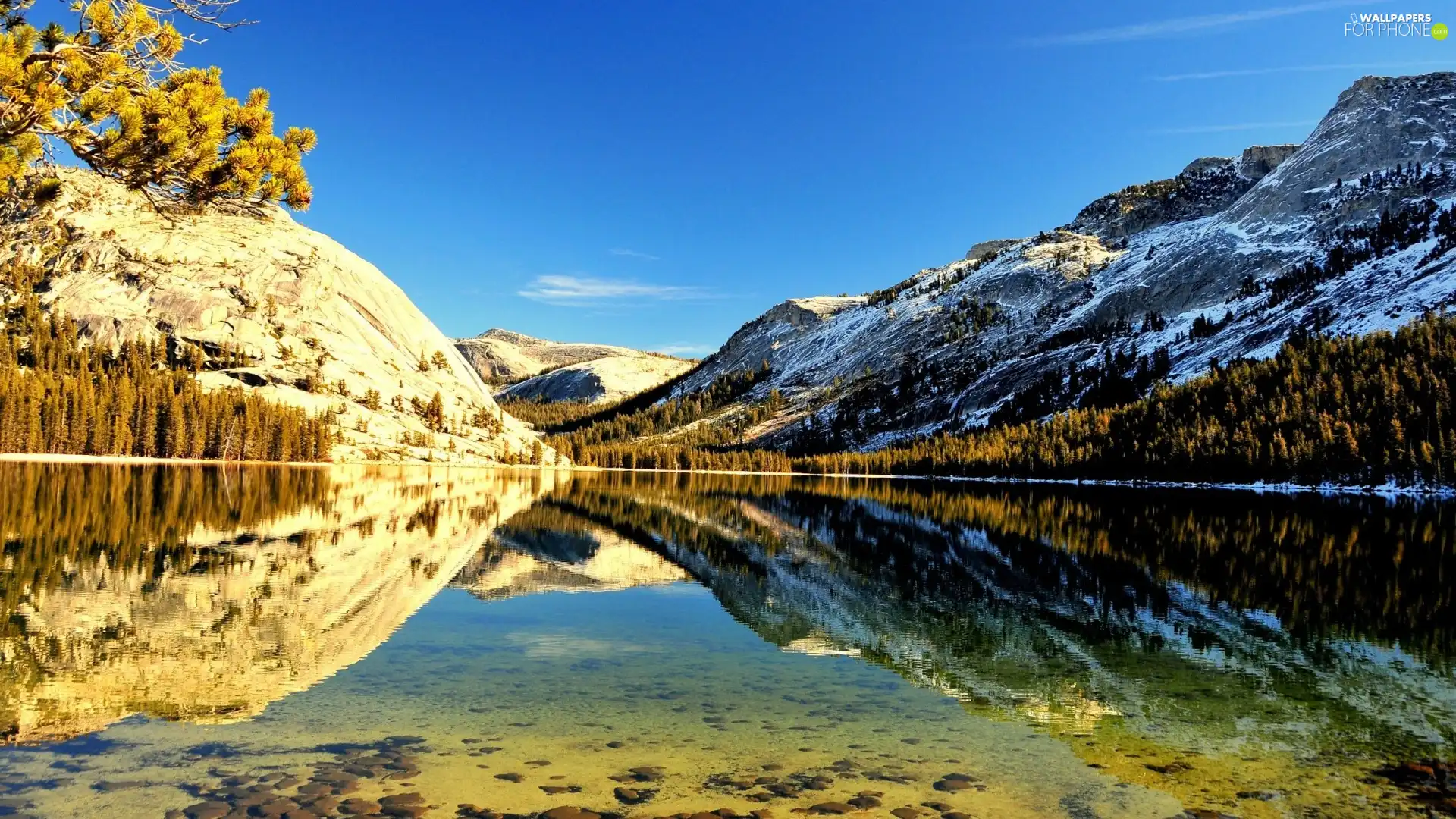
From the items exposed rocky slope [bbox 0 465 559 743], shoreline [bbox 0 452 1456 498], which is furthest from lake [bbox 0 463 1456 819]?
shoreline [bbox 0 452 1456 498]

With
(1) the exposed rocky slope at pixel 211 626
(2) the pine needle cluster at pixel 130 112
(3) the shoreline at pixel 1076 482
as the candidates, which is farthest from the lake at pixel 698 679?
(3) the shoreline at pixel 1076 482

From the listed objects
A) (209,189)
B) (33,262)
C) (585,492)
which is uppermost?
(33,262)

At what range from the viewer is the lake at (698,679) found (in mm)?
12633

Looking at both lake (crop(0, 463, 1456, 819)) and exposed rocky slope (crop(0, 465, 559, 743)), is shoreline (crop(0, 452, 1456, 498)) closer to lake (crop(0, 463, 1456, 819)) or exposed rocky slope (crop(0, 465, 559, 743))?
lake (crop(0, 463, 1456, 819))

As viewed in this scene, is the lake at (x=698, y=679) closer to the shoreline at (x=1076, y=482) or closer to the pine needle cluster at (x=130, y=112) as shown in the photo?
the pine needle cluster at (x=130, y=112)

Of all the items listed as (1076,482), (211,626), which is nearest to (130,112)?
(211,626)

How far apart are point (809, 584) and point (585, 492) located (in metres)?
81.4

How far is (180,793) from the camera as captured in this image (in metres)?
11.6

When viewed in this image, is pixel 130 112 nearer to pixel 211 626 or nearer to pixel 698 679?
pixel 211 626

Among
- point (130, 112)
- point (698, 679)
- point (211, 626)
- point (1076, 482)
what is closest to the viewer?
point (130, 112)

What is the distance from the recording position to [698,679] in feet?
65.2

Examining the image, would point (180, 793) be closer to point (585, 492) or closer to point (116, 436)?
point (585, 492)

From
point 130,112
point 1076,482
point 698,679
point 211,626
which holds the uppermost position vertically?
point 130,112

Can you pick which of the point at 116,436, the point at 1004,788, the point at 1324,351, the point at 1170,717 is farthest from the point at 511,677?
the point at 1324,351
